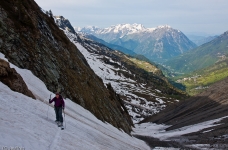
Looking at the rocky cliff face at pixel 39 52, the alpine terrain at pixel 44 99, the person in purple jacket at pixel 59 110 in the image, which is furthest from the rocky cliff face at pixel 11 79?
the rocky cliff face at pixel 39 52

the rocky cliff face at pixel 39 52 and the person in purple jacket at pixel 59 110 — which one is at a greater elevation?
the rocky cliff face at pixel 39 52

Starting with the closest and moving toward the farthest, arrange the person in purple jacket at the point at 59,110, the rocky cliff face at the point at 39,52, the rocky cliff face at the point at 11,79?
the person in purple jacket at the point at 59,110, the rocky cliff face at the point at 11,79, the rocky cliff face at the point at 39,52

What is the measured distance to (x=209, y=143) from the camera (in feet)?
133

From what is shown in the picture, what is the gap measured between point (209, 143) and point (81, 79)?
3015cm

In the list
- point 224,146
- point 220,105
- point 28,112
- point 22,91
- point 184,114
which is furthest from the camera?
point 184,114

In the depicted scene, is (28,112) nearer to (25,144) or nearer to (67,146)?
(67,146)

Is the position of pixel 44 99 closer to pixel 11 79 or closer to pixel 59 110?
pixel 11 79

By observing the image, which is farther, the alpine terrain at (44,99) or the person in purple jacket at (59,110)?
the person in purple jacket at (59,110)

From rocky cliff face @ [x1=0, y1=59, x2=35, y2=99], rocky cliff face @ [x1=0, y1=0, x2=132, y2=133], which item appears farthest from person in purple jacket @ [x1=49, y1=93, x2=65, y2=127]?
rocky cliff face @ [x1=0, y1=0, x2=132, y2=133]

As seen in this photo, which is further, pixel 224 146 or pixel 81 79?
pixel 81 79

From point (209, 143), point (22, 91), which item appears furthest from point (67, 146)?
point (209, 143)

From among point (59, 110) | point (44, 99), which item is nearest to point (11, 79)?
point (44, 99)

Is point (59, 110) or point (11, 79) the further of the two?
point (11, 79)

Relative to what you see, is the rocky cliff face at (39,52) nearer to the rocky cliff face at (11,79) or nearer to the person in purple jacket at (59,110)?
the rocky cliff face at (11,79)
